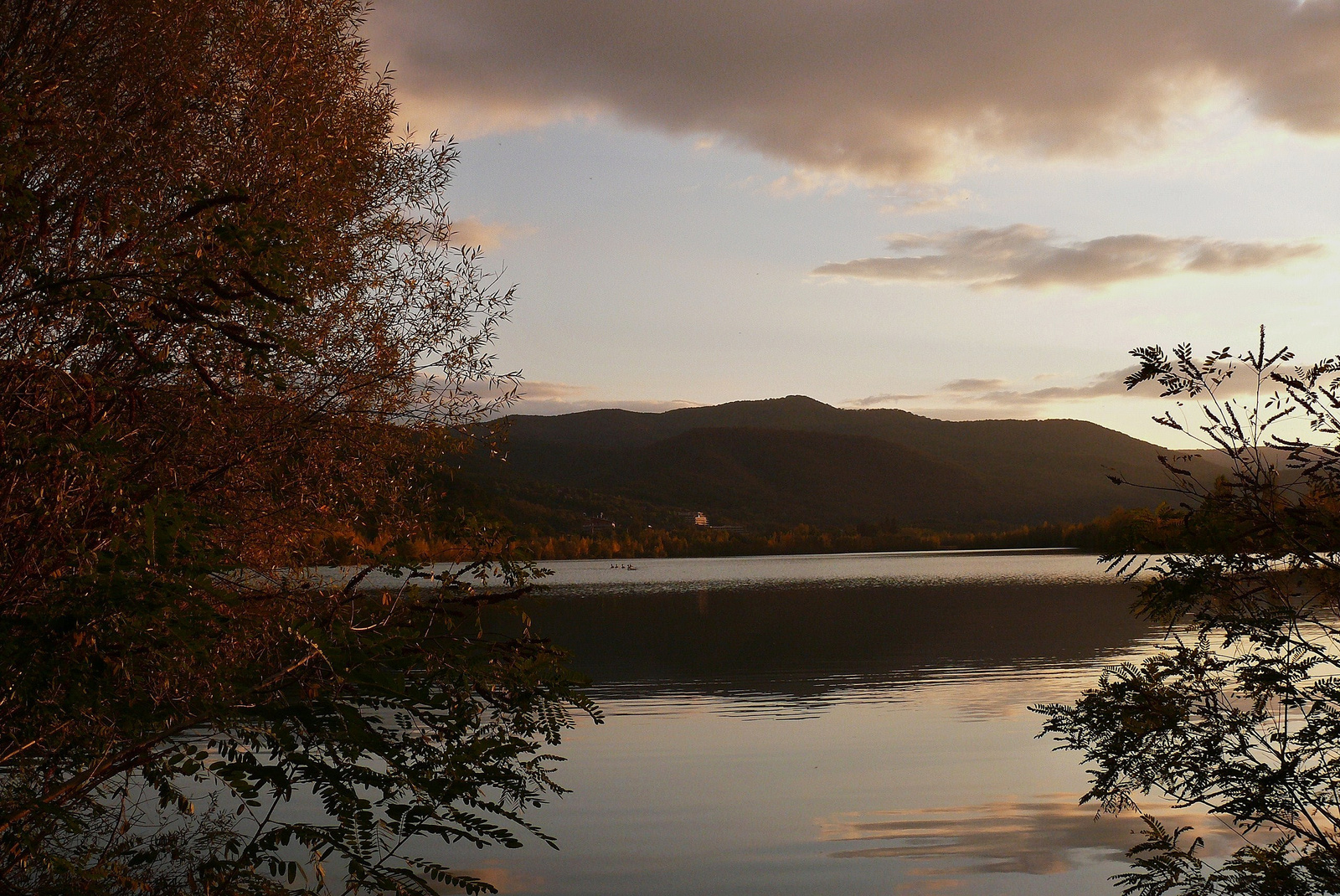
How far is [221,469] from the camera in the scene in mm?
9766

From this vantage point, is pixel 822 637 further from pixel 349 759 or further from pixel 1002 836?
pixel 349 759

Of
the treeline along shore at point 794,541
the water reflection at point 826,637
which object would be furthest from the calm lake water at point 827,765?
the treeline along shore at point 794,541

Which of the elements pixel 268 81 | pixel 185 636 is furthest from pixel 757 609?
pixel 185 636

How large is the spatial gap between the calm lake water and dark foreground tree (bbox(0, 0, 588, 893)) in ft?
8.36

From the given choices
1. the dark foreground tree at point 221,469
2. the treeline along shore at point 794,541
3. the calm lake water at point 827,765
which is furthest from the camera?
the treeline along shore at point 794,541

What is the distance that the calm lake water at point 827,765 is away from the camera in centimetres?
1291

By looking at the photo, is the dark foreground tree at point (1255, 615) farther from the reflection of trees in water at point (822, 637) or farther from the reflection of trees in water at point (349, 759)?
the reflection of trees in water at point (822, 637)

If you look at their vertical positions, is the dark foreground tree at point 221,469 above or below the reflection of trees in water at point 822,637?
above

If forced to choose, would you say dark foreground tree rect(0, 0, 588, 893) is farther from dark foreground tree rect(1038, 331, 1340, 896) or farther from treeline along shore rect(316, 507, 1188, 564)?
treeline along shore rect(316, 507, 1188, 564)

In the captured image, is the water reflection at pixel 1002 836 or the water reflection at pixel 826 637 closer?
the water reflection at pixel 1002 836

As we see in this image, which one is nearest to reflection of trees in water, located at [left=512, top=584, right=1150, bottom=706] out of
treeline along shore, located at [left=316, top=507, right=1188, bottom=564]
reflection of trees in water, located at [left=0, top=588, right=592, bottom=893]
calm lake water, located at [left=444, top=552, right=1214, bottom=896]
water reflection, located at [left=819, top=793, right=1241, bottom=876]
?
calm lake water, located at [left=444, top=552, right=1214, bottom=896]

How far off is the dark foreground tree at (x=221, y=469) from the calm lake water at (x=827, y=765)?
2.55 m

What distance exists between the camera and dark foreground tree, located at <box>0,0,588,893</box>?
6230 mm

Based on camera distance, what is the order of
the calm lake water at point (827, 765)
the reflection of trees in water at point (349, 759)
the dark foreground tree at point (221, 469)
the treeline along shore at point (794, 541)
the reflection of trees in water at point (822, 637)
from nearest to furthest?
the dark foreground tree at point (221, 469) → the reflection of trees in water at point (349, 759) → the calm lake water at point (827, 765) → the reflection of trees in water at point (822, 637) → the treeline along shore at point (794, 541)
